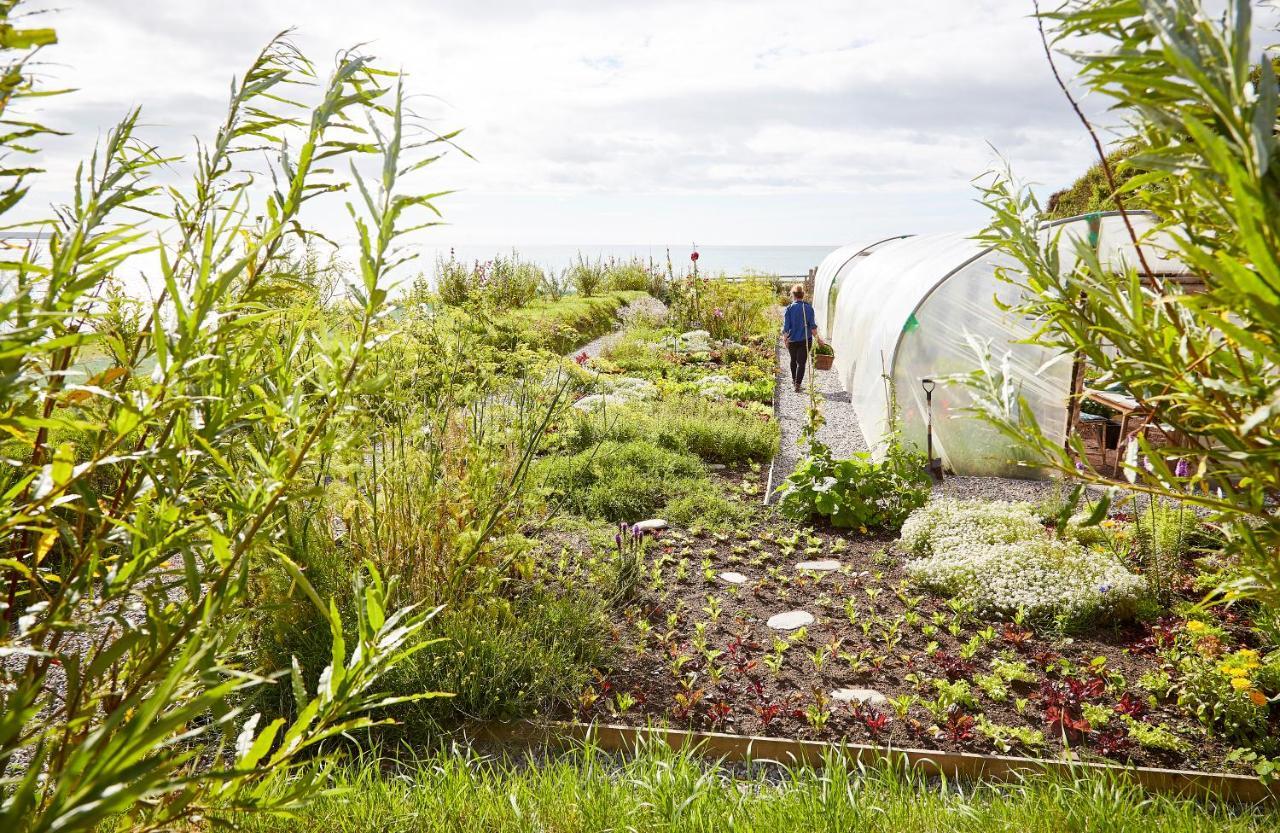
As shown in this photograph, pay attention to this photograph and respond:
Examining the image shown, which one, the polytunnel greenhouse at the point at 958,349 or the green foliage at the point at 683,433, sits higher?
the polytunnel greenhouse at the point at 958,349

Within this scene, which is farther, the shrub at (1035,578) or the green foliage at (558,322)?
the green foliage at (558,322)

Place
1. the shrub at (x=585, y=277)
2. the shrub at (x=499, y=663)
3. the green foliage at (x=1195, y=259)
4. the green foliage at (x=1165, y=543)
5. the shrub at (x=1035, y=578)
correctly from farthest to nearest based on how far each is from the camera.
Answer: the shrub at (x=585, y=277)
the green foliage at (x=1165, y=543)
the shrub at (x=1035, y=578)
the shrub at (x=499, y=663)
the green foliage at (x=1195, y=259)

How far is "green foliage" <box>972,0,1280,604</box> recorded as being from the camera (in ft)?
2.22

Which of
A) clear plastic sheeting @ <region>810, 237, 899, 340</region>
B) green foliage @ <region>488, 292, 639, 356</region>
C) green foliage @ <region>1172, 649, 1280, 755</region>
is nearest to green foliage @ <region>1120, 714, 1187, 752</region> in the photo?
green foliage @ <region>1172, 649, 1280, 755</region>

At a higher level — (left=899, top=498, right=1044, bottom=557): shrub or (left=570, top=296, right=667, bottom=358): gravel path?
(left=570, top=296, right=667, bottom=358): gravel path

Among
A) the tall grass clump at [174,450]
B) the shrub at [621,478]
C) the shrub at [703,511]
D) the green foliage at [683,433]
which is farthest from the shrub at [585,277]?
the tall grass clump at [174,450]

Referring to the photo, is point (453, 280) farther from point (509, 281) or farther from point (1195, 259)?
point (1195, 259)

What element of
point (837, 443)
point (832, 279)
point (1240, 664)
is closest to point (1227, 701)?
point (1240, 664)

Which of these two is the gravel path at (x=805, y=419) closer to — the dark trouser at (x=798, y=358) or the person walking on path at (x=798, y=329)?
the dark trouser at (x=798, y=358)

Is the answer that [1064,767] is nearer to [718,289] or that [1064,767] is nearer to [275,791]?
[275,791]

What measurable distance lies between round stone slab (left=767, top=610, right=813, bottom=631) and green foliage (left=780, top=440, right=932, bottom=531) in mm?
1501

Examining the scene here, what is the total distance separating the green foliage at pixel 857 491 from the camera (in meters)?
5.90

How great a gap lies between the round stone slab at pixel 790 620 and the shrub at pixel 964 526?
1.15 metres

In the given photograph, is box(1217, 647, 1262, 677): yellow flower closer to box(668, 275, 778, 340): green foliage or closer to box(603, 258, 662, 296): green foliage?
box(668, 275, 778, 340): green foliage
